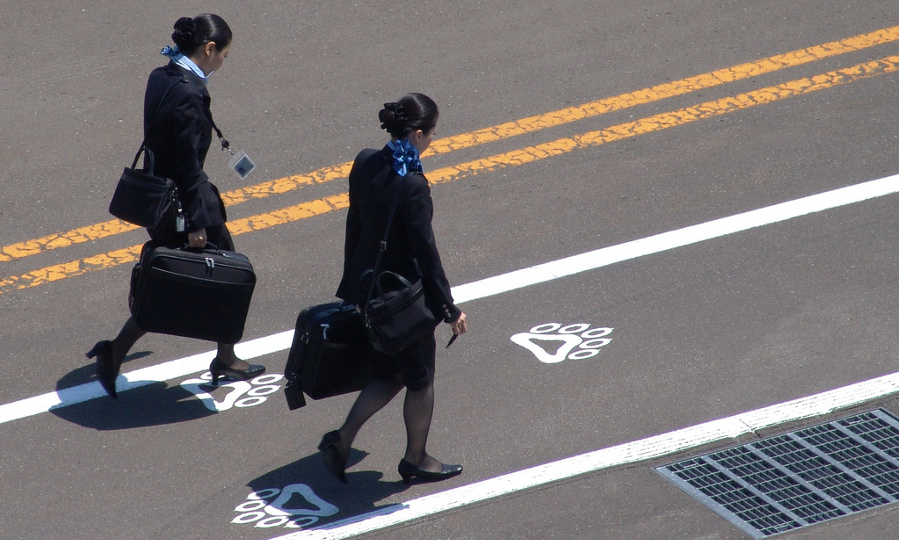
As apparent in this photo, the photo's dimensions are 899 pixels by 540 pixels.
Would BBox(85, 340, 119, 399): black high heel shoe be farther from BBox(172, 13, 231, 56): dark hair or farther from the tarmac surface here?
BBox(172, 13, 231, 56): dark hair

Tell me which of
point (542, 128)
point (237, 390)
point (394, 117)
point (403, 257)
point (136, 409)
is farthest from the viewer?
point (542, 128)

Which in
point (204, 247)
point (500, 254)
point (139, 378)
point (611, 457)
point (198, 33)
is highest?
point (198, 33)

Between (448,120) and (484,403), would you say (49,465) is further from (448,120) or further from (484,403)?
(448,120)

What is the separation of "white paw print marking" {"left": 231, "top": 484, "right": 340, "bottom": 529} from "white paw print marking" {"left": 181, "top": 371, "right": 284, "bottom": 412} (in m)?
0.72

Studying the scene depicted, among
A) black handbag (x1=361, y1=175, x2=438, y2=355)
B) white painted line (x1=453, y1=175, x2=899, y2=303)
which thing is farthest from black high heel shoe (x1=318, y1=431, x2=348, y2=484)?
white painted line (x1=453, y1=175, x2=899, y2=303)

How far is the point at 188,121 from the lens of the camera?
5445mm

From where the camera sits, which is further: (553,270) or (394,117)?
(553,270)

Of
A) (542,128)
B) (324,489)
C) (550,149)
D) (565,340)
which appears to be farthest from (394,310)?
(542,128)

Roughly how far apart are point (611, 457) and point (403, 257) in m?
1.36

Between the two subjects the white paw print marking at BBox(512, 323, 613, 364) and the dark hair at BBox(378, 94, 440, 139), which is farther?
the white paw print marking at BBox(512, 323, 613, 364)

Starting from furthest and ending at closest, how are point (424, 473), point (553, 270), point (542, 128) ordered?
point (542, 128) < point (553, 270) < point (424, 473)

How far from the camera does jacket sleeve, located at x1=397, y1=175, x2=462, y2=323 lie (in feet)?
15.7

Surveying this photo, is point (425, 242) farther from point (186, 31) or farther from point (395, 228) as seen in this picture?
point (186, 31)

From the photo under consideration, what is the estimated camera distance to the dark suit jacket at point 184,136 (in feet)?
17.9
